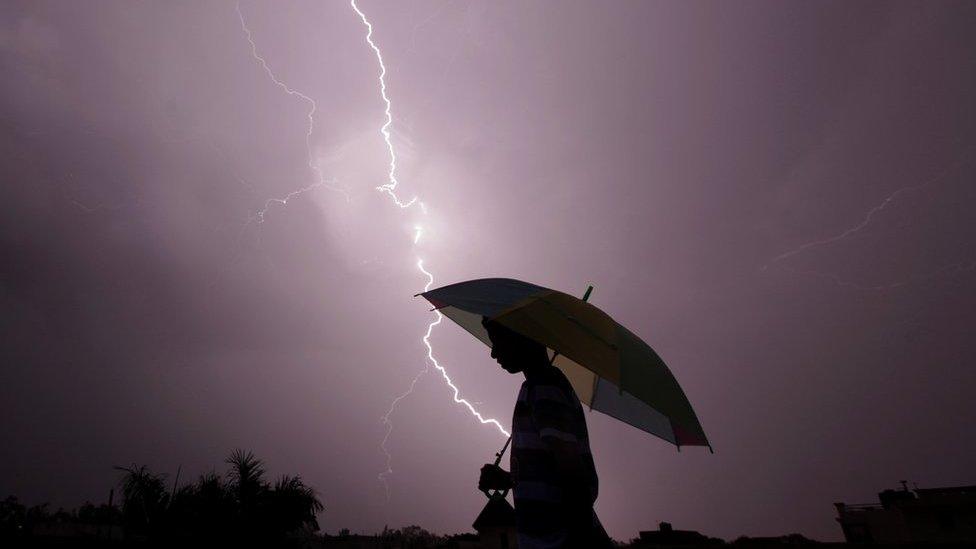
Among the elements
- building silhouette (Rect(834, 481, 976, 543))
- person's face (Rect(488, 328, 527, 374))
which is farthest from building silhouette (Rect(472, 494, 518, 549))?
person's face (Rect(488, 328, 527, 374))

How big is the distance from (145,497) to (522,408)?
44.3 ft

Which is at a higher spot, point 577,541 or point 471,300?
point 471,300

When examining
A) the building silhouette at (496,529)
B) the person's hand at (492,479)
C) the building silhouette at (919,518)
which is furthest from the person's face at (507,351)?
the building silhouette at (919,518)

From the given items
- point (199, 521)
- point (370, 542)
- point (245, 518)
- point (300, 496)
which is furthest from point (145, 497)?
point (370, 542)

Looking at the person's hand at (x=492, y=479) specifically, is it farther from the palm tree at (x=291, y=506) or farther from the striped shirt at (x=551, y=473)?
the palm tree at (x=291, y=506)

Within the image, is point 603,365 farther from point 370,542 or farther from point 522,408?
point 370,542

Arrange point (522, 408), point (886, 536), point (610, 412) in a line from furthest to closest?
point (886, 536) < point (610, 412) < point (522, 408)

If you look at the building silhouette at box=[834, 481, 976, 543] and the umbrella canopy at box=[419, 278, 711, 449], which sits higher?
the umbrella canopy at box=[419, 278, 711, 449]

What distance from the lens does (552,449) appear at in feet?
6.09

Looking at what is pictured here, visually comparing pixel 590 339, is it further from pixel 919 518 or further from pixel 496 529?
pixel 919 518

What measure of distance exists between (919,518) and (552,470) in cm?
2632

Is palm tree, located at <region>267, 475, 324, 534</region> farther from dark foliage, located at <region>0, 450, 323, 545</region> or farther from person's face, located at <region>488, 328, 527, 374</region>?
person's face, located at <region>488, 328, 527, 374</region>

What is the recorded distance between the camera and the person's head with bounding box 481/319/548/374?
87.7 inches

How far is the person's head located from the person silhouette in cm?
8
